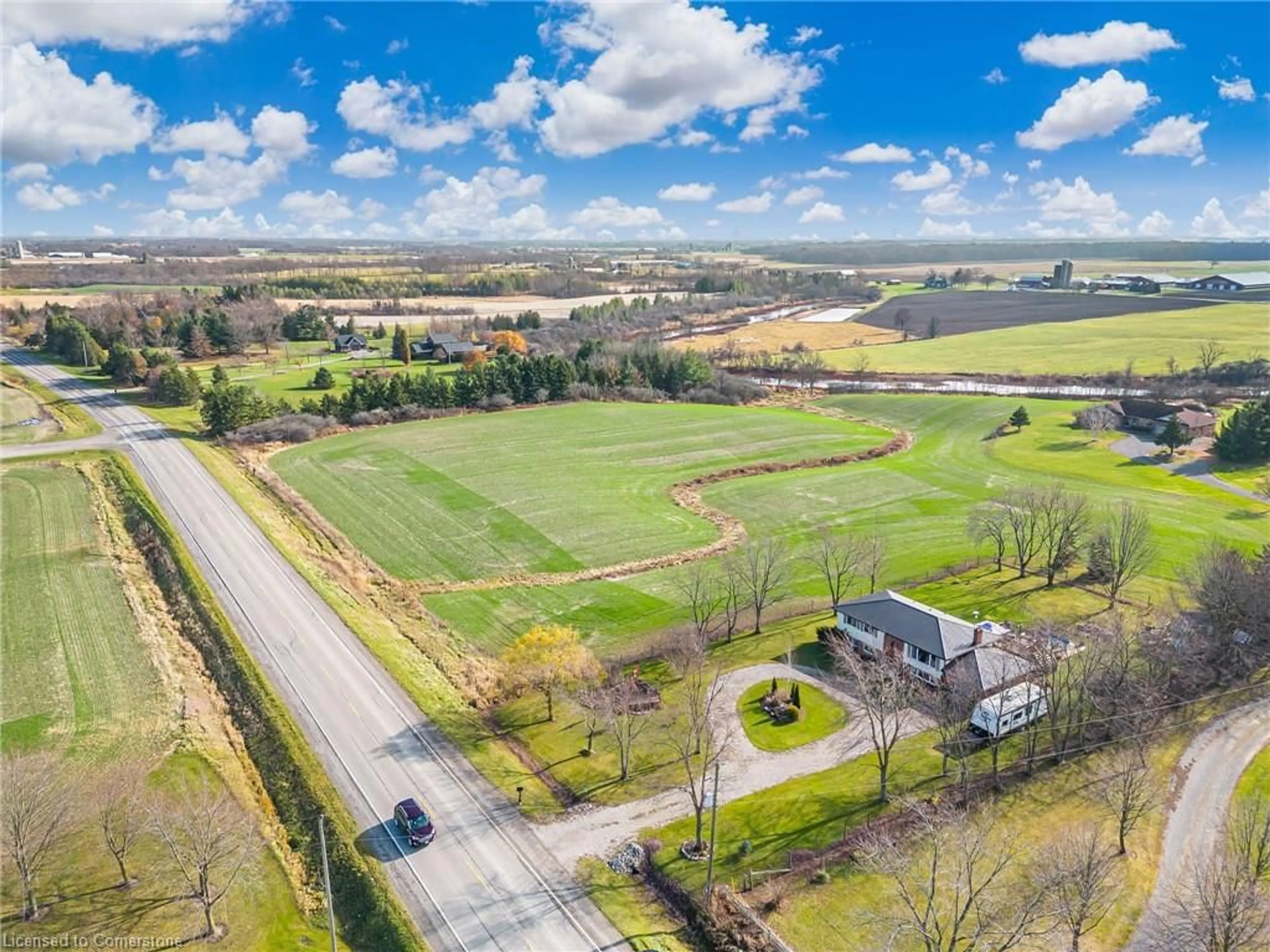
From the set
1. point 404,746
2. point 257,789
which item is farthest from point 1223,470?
point 257,789

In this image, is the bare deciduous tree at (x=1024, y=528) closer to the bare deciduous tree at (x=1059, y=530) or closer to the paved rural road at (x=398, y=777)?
the bare deciduous tree at (x=1059, y=530)

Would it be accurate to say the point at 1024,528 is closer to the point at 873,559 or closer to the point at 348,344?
the point at 873,559

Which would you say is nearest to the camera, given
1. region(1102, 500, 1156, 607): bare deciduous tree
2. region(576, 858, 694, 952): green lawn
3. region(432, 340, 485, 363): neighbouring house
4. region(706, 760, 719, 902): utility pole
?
region(706, 760, 719, 902): utility pole

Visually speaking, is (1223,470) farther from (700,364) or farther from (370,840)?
(370,840)

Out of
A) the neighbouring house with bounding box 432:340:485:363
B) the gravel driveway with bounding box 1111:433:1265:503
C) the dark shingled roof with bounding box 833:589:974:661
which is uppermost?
the neighbouring house with bounding box 432:340:485:363

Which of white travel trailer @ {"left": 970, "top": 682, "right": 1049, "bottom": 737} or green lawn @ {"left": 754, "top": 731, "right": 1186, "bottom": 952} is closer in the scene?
green lawn @ {"left": 754, "top": 731, "right": 1186, "bottom": 952}

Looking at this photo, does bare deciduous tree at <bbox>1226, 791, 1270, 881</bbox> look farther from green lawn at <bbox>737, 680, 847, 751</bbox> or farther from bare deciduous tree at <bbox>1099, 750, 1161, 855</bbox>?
green lawn at <bbox>737, 680, 847, 751</bbox>

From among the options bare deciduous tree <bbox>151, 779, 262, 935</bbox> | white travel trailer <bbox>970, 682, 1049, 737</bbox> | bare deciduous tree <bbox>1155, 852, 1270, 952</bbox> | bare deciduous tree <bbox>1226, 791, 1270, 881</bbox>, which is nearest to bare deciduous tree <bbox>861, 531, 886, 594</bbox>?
white travel trailer <bbox>970, 682, 1049, 737</bbox>
